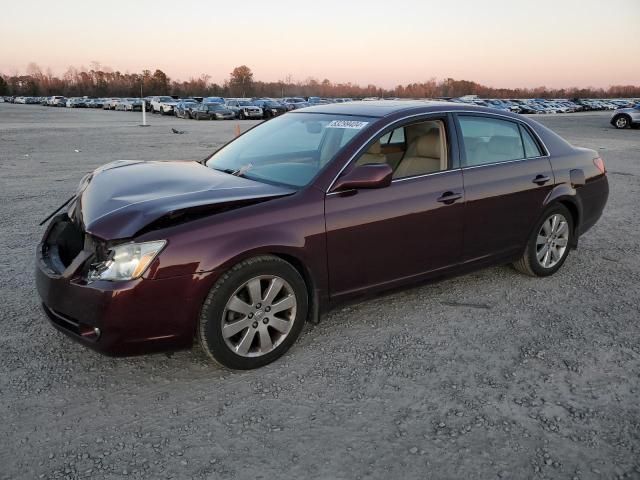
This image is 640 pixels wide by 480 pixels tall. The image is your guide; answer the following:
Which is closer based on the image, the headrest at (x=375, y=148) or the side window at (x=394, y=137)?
the headrest at (x=375, y=148)

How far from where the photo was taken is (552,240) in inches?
201

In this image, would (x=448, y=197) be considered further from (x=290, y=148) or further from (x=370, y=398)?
(x=370, y=398)

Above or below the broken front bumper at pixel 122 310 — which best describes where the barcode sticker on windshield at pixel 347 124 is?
above

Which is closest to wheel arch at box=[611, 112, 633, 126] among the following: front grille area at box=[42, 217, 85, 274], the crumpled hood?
the crumpled hood

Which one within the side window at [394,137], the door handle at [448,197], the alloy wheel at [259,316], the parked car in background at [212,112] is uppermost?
the parked car in background at [212,112]

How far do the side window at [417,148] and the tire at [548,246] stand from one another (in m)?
1.31

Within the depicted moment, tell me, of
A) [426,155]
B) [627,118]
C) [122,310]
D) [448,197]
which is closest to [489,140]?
[426,155]

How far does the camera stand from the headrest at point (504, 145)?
15.1 feet

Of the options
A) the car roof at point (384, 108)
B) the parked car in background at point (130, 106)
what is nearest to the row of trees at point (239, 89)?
the parked car in background at point (130, 106)

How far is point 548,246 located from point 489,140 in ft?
4.12

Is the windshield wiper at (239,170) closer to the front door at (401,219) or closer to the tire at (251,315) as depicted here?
the front door at (401,219)

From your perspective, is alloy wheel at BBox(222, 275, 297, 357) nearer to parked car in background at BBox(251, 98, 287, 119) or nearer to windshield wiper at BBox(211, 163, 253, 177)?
windshield wiper at BBox(211, 163, 253, 177)

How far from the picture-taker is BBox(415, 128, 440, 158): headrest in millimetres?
4273

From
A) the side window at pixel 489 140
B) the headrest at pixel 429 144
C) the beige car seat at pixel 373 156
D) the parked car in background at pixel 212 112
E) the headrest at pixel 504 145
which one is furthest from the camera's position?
the parked car in background at pixel 212 112
